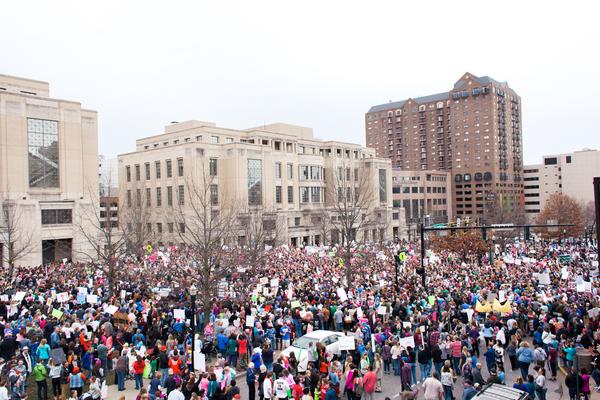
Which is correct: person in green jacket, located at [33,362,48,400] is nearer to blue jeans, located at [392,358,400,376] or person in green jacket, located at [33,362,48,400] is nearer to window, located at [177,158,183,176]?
blue jeans, located at [392,358,400,376]

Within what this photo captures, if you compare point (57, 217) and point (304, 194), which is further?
point (304, 194)

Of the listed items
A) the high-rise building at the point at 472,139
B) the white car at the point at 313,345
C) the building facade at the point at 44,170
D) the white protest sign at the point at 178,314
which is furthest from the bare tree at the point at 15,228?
the high-rise building at the point at 472,139

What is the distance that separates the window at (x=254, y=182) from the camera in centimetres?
6806

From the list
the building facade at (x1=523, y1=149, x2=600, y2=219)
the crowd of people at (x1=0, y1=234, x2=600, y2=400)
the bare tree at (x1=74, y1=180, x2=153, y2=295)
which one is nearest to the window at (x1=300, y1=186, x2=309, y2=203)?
the bare tree at (x1=74, y1=180, x2=153, y2=295)

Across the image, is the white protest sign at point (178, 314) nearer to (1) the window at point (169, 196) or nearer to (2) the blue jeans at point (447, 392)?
(2) the blue jeans at point (447, 392)

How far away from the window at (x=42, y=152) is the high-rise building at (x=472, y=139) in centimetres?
9681

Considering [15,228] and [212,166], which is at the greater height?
[212,166]

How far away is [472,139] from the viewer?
131 metres

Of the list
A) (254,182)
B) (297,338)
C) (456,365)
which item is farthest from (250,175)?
(456,365)

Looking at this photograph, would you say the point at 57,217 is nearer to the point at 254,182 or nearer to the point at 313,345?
the point at 254,182

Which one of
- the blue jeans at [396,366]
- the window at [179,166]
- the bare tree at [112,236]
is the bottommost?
the blue jeans at [396,366]

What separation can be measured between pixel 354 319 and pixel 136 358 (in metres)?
9.32

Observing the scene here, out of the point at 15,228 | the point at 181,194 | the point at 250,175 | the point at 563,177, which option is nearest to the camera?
the point at 15,228

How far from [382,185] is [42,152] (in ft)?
185
